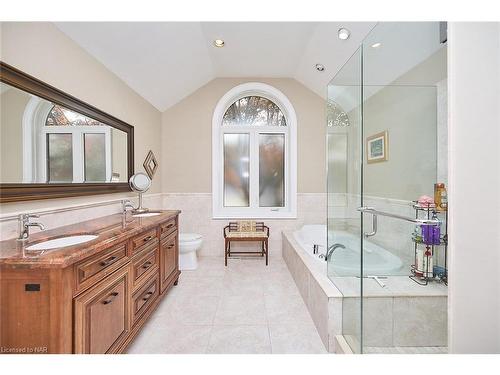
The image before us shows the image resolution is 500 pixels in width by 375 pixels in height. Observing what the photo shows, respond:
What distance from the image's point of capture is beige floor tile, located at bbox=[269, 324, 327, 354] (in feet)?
5.36

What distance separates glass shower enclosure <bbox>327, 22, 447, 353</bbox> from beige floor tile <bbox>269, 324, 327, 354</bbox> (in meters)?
0.26

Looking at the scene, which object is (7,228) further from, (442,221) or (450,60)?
(442,221)

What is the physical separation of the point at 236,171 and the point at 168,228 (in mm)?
1764

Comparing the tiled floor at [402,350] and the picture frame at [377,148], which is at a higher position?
the picture frame at [377,148]

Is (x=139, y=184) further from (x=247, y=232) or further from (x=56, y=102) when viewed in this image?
(x=247, y=232)

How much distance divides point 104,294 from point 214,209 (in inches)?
95.4

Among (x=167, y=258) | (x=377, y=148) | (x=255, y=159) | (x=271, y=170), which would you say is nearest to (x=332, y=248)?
(x=377, y=148)

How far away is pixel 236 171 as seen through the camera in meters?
3.89

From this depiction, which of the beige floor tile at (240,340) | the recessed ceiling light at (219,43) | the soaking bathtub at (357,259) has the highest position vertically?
the recessed ceiling light at (219,43)

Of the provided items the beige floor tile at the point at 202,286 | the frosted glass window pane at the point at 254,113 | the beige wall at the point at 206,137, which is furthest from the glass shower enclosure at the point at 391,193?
the frosted glass window pane at the point at 254,113

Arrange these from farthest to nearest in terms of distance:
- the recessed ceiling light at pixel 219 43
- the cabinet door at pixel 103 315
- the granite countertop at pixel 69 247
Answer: the recessed ceiling light at pixel 219 43, the cabinet door at pixel 103 315, the granite countertop at pixel 69 247

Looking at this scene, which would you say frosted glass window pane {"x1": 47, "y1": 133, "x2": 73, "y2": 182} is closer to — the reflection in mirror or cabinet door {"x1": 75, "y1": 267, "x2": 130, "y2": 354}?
the reflection in mirror

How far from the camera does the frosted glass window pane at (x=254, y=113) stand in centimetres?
383

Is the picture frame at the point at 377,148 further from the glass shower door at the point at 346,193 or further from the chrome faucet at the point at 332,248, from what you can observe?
the chrome faucet at the point at 332,248
